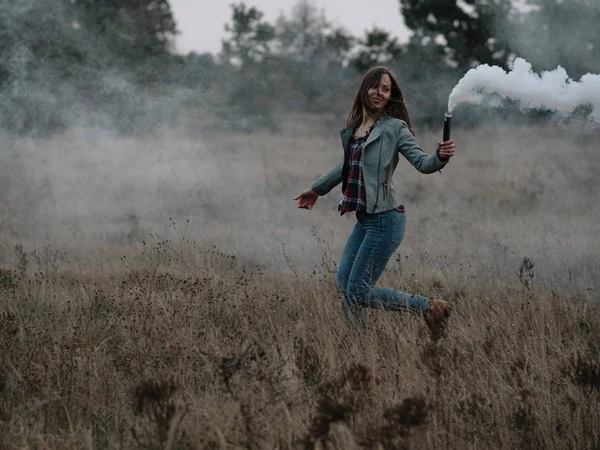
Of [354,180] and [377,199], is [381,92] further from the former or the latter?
[377,199]

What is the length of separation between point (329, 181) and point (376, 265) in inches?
27.6

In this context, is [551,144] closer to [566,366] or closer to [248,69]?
[248,69]

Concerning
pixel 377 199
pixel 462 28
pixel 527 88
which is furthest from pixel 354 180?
pixel 462 28

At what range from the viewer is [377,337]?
419cm

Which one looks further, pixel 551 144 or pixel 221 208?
pixel 551 144

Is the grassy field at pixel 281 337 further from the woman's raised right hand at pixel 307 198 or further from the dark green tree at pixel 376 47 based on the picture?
the dark green tree at pixel 376 47

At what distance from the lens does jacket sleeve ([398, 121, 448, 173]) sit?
3.82 metres

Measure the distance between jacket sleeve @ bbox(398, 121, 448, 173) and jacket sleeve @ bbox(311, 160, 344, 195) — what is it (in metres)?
0.48

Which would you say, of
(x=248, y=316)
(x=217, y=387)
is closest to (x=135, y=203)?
(x=248, y=316)

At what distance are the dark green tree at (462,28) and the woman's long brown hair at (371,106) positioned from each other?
14.0 m

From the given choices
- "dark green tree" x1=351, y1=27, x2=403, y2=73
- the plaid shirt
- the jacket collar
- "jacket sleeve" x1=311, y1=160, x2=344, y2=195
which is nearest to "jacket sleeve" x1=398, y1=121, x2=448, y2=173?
the jacket collar

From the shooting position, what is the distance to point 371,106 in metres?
4.28

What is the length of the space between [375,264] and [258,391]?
130cm

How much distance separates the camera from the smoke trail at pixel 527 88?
14.0ft
